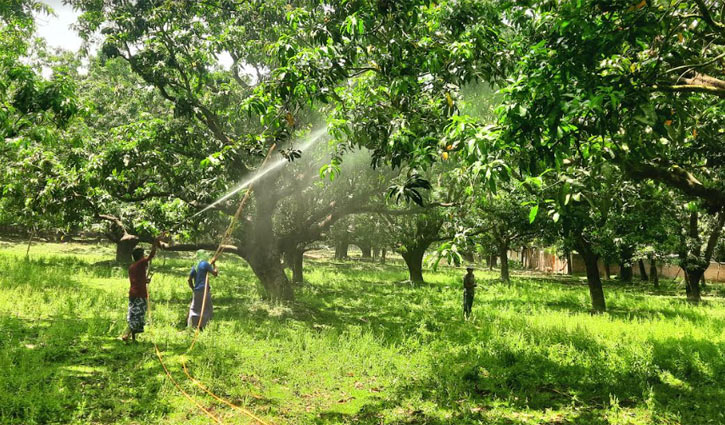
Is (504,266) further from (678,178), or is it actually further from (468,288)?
(678,178)

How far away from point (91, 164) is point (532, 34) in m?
10.4

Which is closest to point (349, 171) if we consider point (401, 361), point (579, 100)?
point (401, 361)

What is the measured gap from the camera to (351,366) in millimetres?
7980

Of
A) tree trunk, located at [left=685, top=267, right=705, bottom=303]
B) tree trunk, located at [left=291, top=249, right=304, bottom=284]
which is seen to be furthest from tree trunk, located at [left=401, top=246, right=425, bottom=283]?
tree trunk, located at [left=685, top=267, right=705, bottom=303]

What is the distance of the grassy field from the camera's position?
596 centimetres

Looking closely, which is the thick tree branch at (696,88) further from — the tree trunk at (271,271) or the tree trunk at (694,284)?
the tree trunk at (694,284)

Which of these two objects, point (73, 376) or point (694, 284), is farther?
point (694, 284)

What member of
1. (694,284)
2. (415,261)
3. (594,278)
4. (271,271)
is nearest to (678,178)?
(271,271)

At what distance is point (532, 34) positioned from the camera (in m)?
5.82

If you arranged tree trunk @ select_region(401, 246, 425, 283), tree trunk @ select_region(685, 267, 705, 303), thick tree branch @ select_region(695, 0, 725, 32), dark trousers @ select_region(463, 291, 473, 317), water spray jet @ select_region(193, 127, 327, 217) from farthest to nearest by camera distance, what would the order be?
tree trunk @ select_region(401, 246, 425, 283)
tree trunk @ select_region(685, 267, 705, 303)
dark trousers @ select_region(463, 291, 473, 317)
water spray jet @ select_region(193, 127, 327, 217)
thick tree branch @ select_region(695, 0, 725, 32)

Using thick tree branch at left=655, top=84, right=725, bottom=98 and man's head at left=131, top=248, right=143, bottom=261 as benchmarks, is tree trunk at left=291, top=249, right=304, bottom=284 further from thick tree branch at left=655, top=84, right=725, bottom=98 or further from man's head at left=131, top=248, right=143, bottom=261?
thick tree branch at left=655, top=84, right=725, bottom=98

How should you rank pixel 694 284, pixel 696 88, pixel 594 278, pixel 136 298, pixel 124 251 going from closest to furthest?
1. pixel 696 88
2. pixel 136 298
3. pixel 594 278
4. pixel 694 284
5. pixel 124 251

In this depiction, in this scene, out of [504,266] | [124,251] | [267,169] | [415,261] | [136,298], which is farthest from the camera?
[504,266]

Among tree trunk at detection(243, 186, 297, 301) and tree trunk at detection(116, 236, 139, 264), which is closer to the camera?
tree trunk at detection(243, 186, 297, 301)
